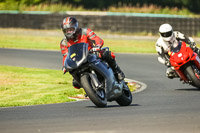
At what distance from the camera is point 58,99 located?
482 inches

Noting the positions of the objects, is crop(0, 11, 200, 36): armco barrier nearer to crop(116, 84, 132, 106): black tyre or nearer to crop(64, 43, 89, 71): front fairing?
crop(116, 84, 132, 106): black tyre

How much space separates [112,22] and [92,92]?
26.0 meters

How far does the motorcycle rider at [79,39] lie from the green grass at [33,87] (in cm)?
209

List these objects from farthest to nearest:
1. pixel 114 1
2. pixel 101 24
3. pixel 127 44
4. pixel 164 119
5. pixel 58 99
A: pixel 114 1, pixel 101 24, pixel 127 44, pixel 58 99, pixel 164 119

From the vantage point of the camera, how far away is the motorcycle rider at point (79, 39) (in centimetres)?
977

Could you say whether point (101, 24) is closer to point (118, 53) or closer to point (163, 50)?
point (118, 53)

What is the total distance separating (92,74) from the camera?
30.2 feet

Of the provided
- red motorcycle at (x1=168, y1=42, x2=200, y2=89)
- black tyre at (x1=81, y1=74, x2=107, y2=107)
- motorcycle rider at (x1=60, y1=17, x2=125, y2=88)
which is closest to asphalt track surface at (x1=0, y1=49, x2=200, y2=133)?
black tyre at (x1=81, y1=74, x2=107, y2=107)

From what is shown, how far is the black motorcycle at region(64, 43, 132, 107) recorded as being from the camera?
9094 mm

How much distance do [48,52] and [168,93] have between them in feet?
45.6

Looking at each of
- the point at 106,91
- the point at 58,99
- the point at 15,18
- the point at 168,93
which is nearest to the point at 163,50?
the point at 168,93

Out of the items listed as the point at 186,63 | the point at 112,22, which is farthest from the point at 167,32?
the point at 112,22

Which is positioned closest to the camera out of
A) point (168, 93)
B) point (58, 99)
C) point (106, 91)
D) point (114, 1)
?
point (106, 91)

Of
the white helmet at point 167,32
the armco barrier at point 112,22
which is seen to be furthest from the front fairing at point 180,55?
the armco barrier at point 112,22
